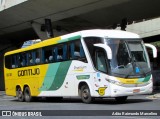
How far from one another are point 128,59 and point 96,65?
53.2 inches

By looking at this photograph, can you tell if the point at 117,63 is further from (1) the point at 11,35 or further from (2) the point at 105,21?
(1) the point at 11,35

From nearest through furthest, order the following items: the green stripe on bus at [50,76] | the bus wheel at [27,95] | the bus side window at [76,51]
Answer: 1. the bus side window at [76,51]
2. the green stripe on bus at [50,76]
3. the bus wheel at [27,95]

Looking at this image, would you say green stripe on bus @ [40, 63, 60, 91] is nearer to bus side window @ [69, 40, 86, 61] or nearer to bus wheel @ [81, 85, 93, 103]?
bus side window @ [69, 40, 86, 61]

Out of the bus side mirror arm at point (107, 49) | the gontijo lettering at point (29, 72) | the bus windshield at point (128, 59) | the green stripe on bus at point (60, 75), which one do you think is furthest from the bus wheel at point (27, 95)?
the bus windshield at point (128, 59)

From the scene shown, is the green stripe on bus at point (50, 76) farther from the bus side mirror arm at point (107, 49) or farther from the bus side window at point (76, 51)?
the bus side mirror arm at point (107, 49)

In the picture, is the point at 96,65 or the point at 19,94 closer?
the point at 96,65

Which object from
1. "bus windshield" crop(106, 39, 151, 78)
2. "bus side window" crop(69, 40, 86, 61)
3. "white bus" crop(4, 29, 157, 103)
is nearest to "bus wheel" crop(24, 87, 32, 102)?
"white bus" crop(4, 29, 157, 103)

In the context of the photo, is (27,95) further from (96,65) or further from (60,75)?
(96,65)

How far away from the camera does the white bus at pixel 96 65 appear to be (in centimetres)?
1771

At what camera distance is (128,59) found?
18000 millimetres

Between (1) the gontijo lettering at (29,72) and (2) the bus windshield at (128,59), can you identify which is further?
(1) the gontijo lettering at (29,72)

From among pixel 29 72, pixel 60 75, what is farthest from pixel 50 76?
pixel 29 72

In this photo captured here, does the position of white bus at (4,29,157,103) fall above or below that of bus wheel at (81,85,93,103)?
above

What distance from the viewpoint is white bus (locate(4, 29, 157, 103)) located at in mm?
17713
